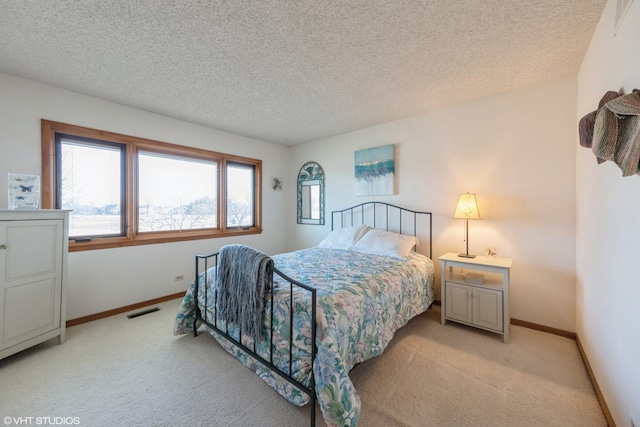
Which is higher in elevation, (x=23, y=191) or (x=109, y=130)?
(x=109, y=130)

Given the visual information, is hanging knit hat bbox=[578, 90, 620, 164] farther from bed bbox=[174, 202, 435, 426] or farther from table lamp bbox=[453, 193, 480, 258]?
bed bbox=[174, 202, 435, 426]

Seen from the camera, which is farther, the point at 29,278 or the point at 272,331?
the point at 29,278

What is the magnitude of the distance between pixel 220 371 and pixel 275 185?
3.37 metres

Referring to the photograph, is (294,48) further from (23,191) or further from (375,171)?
(23,191)

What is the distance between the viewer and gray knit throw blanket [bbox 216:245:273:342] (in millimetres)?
1733

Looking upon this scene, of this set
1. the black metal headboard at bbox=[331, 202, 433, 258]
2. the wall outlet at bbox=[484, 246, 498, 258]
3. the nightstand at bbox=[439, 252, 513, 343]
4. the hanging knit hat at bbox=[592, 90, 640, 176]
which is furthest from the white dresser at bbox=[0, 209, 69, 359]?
the wall outlet at bbox=[484, 246, 498, 258]

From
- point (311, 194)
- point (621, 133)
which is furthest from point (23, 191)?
point (621, 133)

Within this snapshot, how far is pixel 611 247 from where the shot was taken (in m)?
1.49

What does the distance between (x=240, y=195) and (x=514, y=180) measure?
154 inches

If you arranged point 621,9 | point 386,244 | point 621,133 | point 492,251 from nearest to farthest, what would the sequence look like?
point 621,133, point 621,9, point 492,251, point 386,244

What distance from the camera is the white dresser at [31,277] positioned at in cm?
193

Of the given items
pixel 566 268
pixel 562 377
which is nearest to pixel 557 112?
pixel 566 268

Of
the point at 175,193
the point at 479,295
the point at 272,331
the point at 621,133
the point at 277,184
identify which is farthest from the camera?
the point at 277,184

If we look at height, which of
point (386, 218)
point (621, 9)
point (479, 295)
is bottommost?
point (479, 295)
